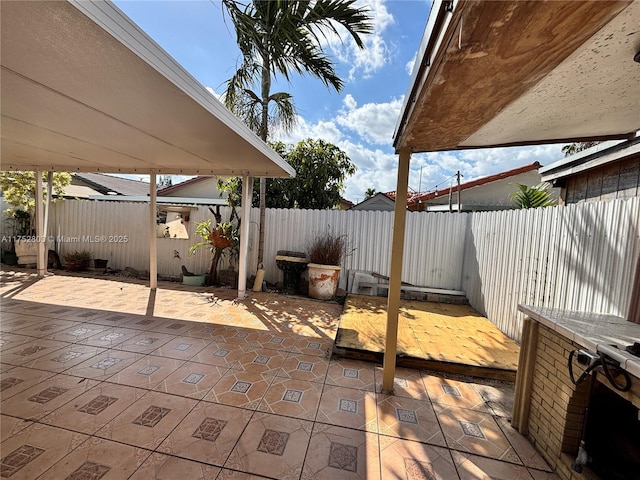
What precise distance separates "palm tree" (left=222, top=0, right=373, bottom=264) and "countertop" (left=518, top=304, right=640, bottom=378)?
16.1 ft

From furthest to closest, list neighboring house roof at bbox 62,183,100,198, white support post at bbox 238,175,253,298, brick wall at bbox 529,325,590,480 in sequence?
1. neighboring house roof at bbox 62,183,100,198
2. white support post at bbox 238,175,253,298
3. brick wall at bbox 529,325,590,480

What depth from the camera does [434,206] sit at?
34.9 feet

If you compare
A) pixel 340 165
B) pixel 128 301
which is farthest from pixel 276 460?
pixel 340 165

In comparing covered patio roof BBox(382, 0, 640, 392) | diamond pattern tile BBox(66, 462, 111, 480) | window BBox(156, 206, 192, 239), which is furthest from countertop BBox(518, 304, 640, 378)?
window BBox(156, 206, 192, 239)

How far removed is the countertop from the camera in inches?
50.3

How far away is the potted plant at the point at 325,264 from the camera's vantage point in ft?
17.8

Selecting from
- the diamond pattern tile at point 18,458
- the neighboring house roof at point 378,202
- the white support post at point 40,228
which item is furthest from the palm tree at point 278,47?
the neighboring house roof at point 378,202

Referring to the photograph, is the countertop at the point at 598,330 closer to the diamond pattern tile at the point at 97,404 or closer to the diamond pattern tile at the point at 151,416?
the diamond pattern tile at the point at 151,416

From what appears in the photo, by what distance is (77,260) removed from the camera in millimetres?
6812

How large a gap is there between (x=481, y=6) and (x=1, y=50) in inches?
106

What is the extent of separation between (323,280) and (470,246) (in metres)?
2.99

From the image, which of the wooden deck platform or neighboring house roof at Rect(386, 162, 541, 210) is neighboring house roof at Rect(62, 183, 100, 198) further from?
neighboring house roof at Rect(386, 162, 541, 210)

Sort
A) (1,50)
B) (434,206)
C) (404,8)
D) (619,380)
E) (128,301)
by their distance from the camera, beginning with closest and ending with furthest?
(619,380) < (1,50) < (404,8) < (128,301) < (434,206)

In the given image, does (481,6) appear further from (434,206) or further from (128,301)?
(434,206)
